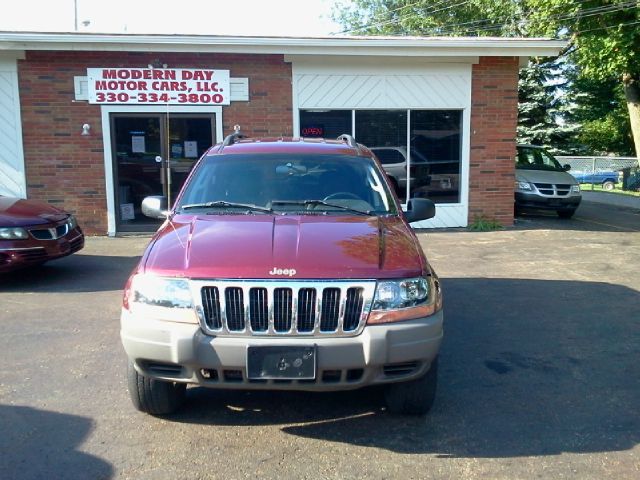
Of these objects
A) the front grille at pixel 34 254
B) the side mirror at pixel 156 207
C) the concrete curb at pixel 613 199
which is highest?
the side mirror at pixel 156 207

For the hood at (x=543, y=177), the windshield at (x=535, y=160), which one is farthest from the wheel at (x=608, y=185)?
the hood at (x=543, y=177)

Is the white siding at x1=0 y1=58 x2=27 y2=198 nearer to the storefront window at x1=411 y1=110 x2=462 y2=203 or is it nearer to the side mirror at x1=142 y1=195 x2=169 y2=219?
the storefront window at x1=411 y1=110 x2=462 y2=203

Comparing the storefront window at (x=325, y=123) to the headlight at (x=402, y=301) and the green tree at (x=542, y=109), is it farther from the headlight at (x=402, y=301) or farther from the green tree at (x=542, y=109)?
the green tree at (x=542, y=109)

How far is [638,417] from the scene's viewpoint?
4156mm

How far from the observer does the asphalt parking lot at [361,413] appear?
353cm

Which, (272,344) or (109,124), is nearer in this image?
(272,344)

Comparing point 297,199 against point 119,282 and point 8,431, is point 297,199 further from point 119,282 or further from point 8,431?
point 119,282

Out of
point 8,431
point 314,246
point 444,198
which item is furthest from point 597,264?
point 8,431

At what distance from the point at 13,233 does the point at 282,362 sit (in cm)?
550

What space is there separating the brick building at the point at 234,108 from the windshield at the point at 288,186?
721 centimetres

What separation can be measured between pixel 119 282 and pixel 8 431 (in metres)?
4.44

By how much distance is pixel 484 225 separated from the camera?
1329 cm

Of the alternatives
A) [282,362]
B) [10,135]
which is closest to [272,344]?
A: [282,362]

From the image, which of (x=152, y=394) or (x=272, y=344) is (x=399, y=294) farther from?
(x=152, y=394)
